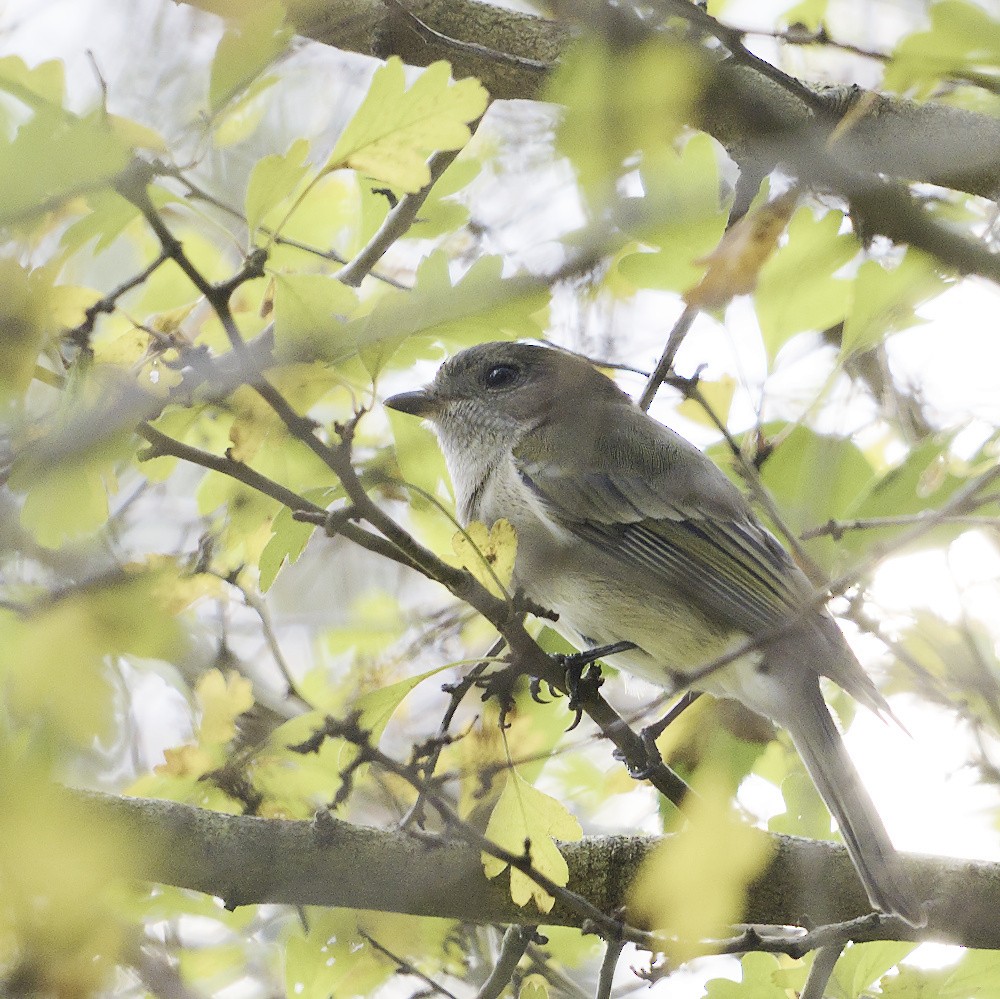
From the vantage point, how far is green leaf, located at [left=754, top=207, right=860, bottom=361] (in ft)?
6.65

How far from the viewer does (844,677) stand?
269cm

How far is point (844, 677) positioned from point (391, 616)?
49.0 inches

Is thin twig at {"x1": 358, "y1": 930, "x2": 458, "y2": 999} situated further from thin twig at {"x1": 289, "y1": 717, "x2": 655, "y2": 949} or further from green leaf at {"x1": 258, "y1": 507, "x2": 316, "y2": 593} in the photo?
green leaf at {"x1": 258, "y1": 507, "x2": 316, "y2": 593}

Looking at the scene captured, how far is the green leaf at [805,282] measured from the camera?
2027mm

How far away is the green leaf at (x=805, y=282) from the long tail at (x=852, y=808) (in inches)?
40.4

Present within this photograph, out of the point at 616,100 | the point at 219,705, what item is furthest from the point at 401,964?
the point at 616,100

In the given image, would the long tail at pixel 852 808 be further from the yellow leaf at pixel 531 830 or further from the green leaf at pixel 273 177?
the green leaf at pixel 273 177

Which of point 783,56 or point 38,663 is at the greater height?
point 783,56

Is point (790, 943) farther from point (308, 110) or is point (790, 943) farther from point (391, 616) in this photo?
point (308, 110)

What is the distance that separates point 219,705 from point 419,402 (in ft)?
5.77

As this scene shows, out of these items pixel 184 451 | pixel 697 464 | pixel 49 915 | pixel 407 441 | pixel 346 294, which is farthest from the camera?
pixel 697 464

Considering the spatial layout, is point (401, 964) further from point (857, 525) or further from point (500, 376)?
point (500, 376)

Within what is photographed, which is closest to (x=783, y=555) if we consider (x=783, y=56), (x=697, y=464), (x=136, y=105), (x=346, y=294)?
(x=697, y=464)

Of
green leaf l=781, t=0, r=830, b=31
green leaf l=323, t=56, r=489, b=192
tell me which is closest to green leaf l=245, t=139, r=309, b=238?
green leaf l=323, t=56, r=489, b=192
